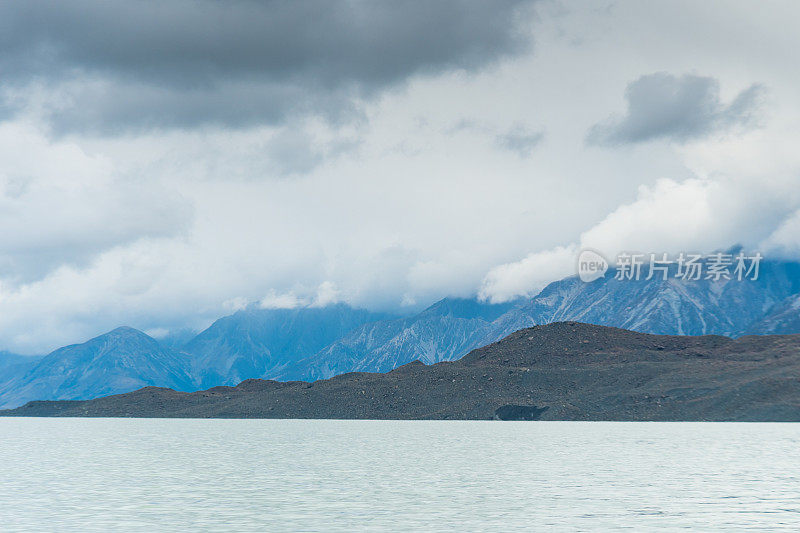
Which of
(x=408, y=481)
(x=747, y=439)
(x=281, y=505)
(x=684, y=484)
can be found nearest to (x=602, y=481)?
(x=684, y=484)

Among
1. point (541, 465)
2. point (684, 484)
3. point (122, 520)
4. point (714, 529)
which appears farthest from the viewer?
point (541, 465)

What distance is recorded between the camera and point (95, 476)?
62375 millimetres

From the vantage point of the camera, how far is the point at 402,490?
2002 inches

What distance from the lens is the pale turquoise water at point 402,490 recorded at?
38562 mm

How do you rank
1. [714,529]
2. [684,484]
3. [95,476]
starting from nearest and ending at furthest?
[714,529], [684,484], [95,476]

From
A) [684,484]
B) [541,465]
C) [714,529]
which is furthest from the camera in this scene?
[541,465]

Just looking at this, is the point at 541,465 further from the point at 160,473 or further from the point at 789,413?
the point at 789,413

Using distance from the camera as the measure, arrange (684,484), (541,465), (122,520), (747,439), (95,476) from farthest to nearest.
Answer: (747,439)
(541,465)
(95,476)
(684,484)
(122,520)

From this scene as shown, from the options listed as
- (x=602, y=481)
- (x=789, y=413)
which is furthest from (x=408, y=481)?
(x=789, y=413)

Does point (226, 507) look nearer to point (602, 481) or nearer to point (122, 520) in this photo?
point (122, 520)

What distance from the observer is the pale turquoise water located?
3856 centimetres

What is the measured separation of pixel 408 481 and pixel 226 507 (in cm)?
1654

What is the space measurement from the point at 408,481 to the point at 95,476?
25.0 m

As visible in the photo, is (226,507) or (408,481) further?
(408,481)
